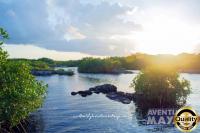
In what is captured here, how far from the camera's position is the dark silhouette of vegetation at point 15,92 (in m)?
54.6

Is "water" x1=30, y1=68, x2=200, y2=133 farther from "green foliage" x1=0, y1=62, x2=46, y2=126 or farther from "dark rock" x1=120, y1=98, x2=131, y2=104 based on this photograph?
"green foliage" x1=0, y1=62, x2=46, y2=126

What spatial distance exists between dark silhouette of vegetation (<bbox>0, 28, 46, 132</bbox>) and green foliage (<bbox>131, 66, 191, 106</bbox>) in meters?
56.2

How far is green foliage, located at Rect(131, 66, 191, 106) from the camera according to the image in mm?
107875

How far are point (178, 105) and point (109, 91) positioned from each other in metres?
41.3

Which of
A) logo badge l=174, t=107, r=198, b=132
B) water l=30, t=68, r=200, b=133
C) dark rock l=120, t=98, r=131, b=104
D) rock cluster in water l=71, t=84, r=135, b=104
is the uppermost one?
logo badge l=174, t=107, r=198, b=132

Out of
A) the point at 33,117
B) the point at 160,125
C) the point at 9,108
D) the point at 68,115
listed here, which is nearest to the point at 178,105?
the point at 160,125

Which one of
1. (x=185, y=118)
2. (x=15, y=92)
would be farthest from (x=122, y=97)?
(x=185, y=118)

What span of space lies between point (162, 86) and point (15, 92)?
64.5 m

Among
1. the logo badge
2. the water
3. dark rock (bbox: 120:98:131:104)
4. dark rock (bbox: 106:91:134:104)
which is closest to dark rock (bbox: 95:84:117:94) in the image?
dark rock (bbox: 106:91:134:104)

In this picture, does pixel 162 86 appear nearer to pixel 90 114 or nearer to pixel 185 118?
pixel 90 114

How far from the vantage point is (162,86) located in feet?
357

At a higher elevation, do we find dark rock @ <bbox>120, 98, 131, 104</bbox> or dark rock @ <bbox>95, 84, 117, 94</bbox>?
dark rock @ <bbox>95, 84, 117, 94</bbox>

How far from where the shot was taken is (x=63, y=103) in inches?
4277

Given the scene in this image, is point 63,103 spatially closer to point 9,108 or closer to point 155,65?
point 155,65
